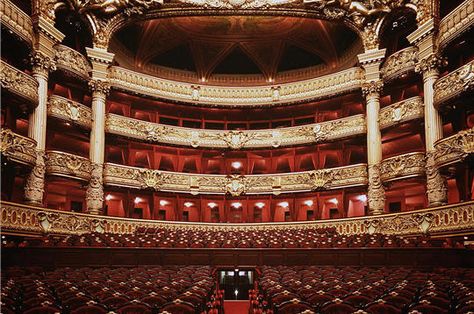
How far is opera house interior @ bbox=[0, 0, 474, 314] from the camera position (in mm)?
11500

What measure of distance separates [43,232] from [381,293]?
1186 cm

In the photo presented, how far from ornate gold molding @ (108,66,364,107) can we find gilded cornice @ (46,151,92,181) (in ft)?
15.0

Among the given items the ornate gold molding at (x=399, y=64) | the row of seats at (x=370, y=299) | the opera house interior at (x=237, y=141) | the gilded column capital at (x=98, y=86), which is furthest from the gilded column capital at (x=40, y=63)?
the ornate gold molding at (x=399, y=64)

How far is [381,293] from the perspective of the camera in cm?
504

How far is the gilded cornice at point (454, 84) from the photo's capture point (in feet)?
41.5

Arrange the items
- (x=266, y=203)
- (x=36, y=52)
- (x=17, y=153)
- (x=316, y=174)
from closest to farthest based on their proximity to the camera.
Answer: (x=17, y=153) → (x=36, y=52) → (x=316, y=174) → (x=266, y=203)

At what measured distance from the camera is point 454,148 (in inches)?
509

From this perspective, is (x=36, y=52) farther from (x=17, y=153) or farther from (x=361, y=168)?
(x=361, y=168)

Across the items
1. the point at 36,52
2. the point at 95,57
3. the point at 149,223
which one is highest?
the point at 95,57

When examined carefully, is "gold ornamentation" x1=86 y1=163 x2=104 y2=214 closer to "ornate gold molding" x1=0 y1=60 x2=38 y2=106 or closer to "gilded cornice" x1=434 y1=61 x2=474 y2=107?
"ornate gold molding" x1=0 y1=60 x2=38 y2=106

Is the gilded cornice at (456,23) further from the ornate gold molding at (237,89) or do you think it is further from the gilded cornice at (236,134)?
the gilded cornice at (236,134)

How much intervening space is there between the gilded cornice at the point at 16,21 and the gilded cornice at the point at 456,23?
46.6 feet

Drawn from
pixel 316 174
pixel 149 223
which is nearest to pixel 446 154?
pixel 316 174

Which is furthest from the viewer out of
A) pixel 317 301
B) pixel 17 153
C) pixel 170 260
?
pixel 17 153
